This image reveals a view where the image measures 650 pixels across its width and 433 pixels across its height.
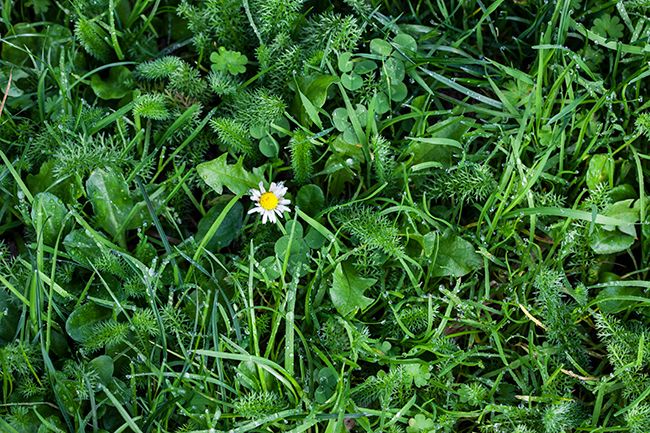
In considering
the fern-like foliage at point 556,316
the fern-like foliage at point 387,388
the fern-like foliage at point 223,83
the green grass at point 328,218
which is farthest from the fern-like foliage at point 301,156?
the fern-like foliage at point 556,316

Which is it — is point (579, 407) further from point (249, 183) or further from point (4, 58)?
point (4, 58)

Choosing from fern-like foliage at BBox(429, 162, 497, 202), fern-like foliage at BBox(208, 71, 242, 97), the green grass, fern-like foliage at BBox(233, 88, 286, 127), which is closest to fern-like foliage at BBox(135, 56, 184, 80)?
the green grass

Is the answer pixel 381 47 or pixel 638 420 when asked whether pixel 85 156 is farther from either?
pixel 638 420

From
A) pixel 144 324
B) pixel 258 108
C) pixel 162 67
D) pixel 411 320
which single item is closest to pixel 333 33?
pixel 258 108

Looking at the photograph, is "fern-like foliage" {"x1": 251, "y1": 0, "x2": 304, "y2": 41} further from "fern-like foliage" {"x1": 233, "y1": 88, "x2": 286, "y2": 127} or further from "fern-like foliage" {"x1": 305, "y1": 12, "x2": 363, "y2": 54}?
"fern-like foliage" {"x1": 233, "y1": 88, "x2": 286, "y2": 127}

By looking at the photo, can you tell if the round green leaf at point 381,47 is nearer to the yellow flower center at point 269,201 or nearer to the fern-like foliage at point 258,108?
the fern-like foliage at point 258,108

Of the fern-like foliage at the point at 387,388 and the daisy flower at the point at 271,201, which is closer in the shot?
the fern-like foliage at the point at 387,388
